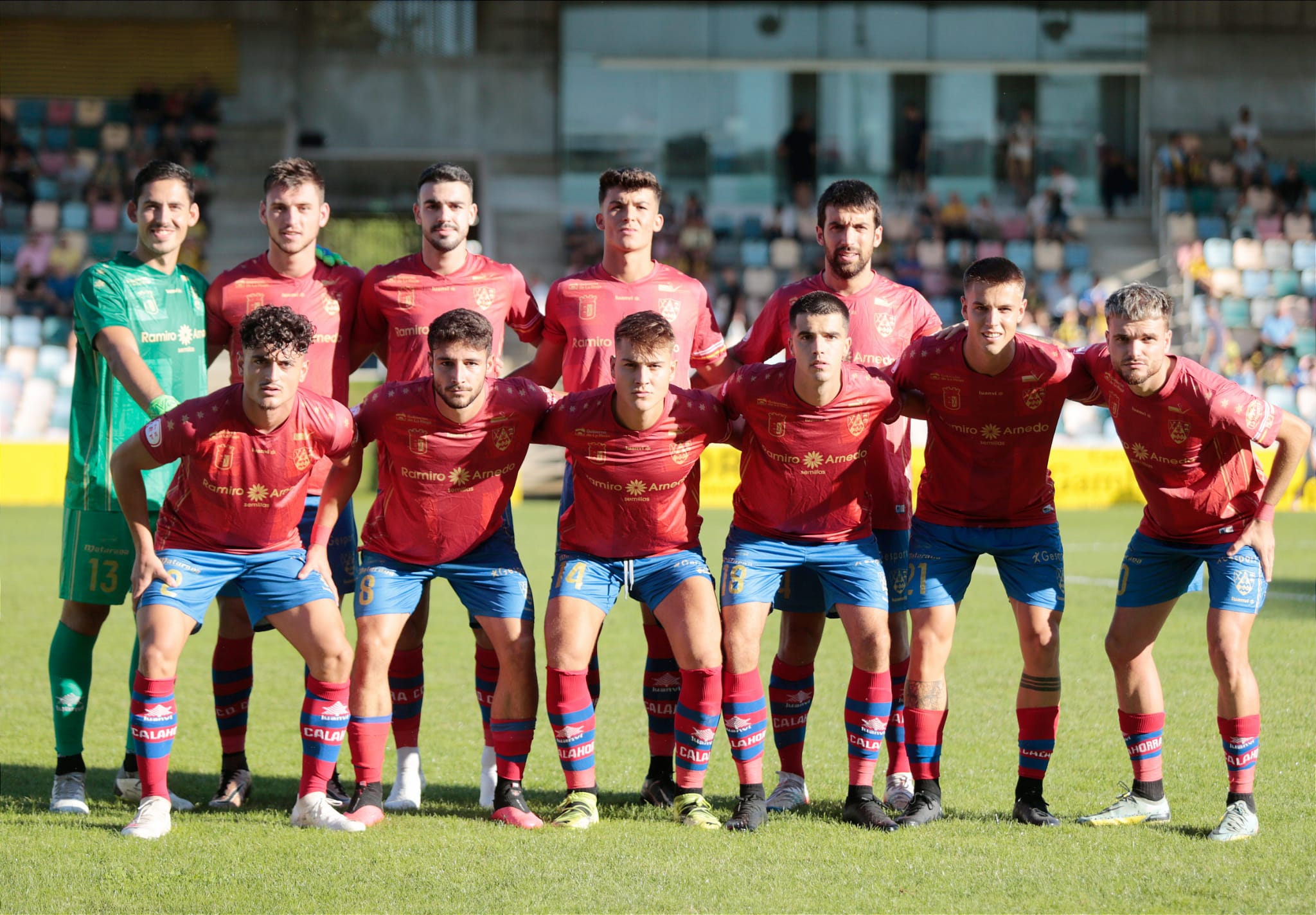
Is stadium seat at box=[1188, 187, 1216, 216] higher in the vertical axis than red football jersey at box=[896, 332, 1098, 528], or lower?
higher

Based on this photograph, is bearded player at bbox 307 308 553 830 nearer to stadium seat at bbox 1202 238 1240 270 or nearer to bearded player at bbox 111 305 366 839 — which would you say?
bearded player at bbox 111 305 366 839

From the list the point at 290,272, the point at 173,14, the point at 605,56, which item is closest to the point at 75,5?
the point at 173,14

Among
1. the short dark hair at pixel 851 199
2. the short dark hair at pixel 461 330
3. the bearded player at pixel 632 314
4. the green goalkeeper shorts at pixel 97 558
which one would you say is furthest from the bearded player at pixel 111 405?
the short dark hair at pixel 851 199

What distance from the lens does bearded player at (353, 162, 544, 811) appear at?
5.41 meters

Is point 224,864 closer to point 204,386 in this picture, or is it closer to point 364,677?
point 364,677

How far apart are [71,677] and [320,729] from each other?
1.19 metres

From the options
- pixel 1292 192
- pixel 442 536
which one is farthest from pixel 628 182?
pixel 1292 192

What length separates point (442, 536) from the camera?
5051 mm

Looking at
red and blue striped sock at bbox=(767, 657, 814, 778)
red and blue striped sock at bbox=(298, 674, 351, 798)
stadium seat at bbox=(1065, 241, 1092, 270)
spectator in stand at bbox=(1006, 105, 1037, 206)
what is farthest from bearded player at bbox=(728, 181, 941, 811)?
spectator in stand at bbox=(1006, 105, 1037, 206)

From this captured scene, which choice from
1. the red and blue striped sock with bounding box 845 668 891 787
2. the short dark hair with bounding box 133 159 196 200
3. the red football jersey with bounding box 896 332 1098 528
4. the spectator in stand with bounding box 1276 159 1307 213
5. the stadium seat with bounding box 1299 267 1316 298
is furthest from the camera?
the spectator in stand with bounding box 1276 159 1307 213

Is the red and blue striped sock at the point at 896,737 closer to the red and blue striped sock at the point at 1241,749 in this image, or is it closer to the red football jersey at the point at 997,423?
the red football jersey at the point at 997,423

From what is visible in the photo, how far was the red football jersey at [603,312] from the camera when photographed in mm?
5551

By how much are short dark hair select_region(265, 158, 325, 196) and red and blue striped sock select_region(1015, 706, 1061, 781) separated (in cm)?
330

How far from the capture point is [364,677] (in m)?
4.95
